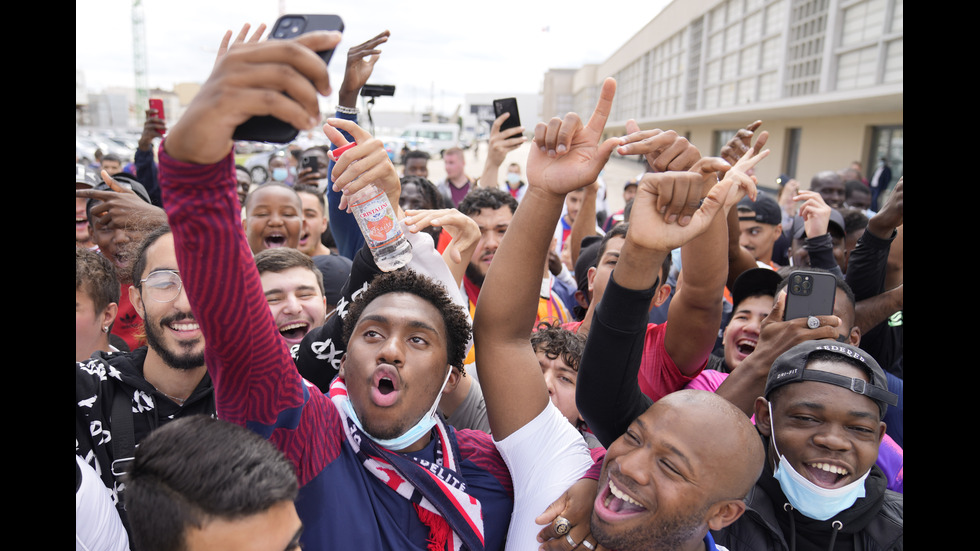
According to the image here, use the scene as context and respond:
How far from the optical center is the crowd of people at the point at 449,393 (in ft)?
4.10

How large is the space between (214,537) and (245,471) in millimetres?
136

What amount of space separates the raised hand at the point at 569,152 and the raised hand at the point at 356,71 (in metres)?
1.07

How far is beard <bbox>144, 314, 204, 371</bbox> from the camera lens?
6.67ft

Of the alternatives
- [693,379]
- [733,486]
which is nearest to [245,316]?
[733,486]

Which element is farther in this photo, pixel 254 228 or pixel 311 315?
pixel 254 228

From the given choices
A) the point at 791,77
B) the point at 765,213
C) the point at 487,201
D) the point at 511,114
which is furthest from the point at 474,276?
the point at 791,77

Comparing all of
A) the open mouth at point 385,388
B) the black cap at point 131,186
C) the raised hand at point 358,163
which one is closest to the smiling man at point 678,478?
the open mouth at point 385,388

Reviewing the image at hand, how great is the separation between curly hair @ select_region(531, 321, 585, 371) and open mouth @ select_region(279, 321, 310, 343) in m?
1.08

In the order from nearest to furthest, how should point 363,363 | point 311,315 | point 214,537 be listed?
1. point 214,537
2. point 363,363
3. point 311,315

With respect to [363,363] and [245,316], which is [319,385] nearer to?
[363,363]

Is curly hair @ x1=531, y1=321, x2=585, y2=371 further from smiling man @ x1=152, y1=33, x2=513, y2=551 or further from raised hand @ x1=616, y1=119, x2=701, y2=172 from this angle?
raised hand @ x1=616, y1=119, x2=701, y2=172
